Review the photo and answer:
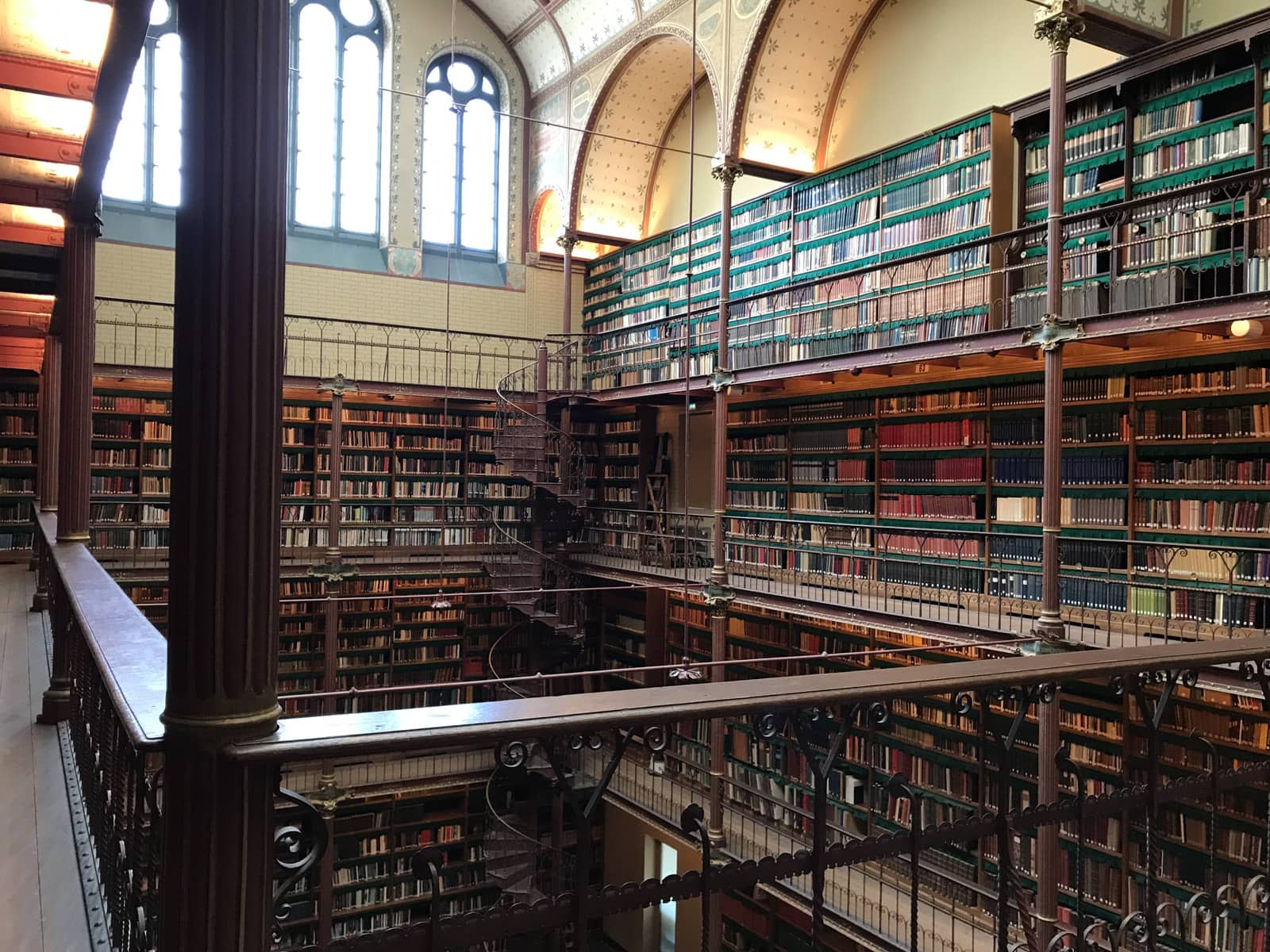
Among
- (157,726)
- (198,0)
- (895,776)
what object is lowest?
(895,776)

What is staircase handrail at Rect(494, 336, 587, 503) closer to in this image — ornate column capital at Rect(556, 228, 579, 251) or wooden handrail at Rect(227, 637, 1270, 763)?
ornate column capital at Rect(556, 228, 579, 251)

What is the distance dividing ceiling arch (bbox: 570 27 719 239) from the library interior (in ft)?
0.23

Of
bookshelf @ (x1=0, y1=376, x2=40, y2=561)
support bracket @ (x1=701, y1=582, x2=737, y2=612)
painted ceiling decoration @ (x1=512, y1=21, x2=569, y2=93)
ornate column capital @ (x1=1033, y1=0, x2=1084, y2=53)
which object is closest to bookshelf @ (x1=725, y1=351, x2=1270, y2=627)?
support bracket @ (x1=701, y1=582, x2=737, y2=612)

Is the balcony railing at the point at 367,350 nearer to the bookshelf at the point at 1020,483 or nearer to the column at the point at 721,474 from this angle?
the column at the point at 721,474

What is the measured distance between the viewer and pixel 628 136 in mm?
12531

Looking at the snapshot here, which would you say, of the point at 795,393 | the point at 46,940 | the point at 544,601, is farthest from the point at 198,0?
the point at 544,601

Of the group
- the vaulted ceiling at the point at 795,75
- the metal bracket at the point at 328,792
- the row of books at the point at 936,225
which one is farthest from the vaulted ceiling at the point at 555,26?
the metal bracket at the point at 328,792

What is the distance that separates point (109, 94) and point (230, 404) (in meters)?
2.36

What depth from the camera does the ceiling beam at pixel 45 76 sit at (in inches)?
113

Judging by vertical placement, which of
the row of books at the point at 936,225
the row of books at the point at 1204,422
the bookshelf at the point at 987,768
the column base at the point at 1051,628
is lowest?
the bookshelf at the point at 987,768

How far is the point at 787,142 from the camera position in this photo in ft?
31.7

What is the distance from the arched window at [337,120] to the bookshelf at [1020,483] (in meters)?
6.20

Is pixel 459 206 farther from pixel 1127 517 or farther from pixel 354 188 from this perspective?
pixel 1127 517

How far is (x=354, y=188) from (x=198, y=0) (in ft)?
40.1
